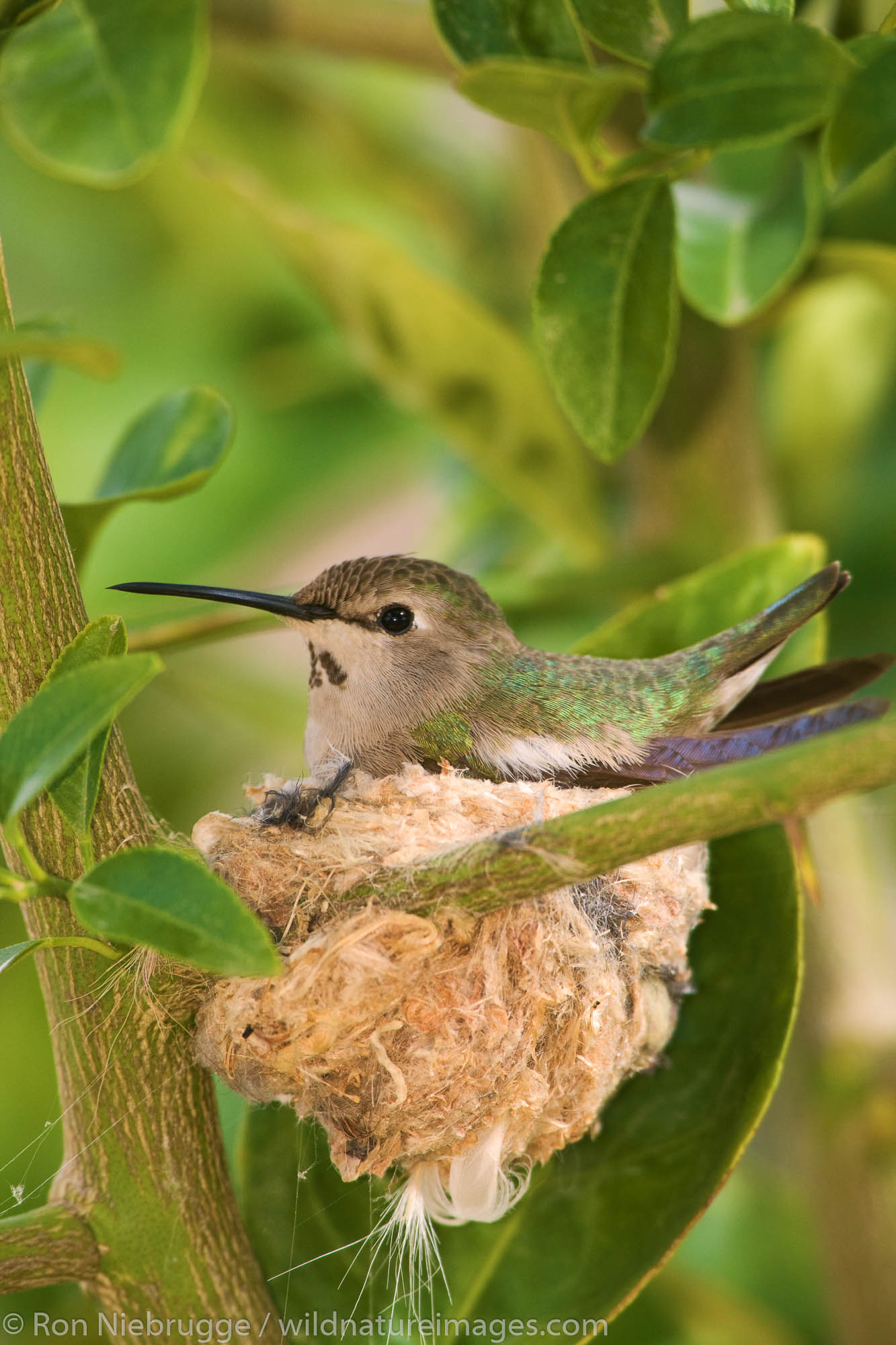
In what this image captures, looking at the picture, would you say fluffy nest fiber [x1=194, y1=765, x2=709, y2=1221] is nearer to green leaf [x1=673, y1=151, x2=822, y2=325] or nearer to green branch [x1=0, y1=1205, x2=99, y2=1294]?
green branch [x1=0, y1=1205, x2=99, y2=1294]

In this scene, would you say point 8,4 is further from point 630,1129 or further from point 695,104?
point 630,1129

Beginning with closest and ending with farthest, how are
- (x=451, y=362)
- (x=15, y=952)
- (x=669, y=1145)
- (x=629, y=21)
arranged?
(x=15, y=952) < (x=629, y=21) < (x=669, y=1145) < (x=451, y=362)

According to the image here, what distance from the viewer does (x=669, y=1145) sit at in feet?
4.80

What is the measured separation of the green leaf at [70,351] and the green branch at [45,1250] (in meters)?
0.73

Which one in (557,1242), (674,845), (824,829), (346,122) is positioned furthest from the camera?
(346,122)

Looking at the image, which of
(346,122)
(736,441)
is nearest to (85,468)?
(346,122)

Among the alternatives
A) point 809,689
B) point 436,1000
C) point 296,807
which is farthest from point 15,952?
point 809,689

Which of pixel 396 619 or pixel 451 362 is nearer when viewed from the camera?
pixel 396 619

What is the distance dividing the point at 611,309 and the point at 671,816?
0.58 metres

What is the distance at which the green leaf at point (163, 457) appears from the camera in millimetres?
1379

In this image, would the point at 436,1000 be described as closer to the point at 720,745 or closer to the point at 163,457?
the point at 720,745

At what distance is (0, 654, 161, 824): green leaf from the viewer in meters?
0.82

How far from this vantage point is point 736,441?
84.2 inches

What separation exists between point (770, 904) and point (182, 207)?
8.87 feet
